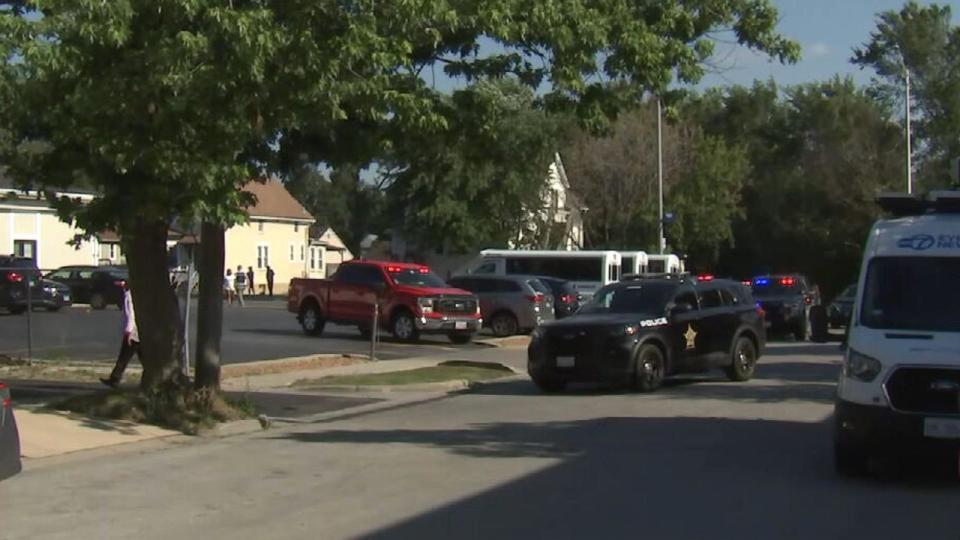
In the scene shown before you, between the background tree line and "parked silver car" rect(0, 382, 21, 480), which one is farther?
the background tree line

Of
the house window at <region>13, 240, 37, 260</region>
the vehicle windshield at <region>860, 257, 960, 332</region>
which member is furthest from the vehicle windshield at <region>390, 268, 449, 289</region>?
the house window at <region>13, 240, 37, 260</region>

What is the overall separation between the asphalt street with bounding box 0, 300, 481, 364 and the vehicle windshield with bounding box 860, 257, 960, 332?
1673 cm

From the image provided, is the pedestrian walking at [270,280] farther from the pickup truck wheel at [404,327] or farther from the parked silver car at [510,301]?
the pickup truck wheel at [404,327]

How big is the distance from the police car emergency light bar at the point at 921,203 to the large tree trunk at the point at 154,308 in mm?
8557

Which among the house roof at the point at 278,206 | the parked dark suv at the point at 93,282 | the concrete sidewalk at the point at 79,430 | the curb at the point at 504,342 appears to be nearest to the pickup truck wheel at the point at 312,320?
the curb at the point at 504,342

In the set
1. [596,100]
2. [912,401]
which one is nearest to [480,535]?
[912,401]

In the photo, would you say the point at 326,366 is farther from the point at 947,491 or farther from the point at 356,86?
the point at 947,491

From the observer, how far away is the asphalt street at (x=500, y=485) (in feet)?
33.1

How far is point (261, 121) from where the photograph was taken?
1480cm

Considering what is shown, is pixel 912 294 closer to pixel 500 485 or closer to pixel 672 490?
pixel 672 490

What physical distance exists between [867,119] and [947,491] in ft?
193

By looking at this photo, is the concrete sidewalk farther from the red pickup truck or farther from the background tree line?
the background tree line

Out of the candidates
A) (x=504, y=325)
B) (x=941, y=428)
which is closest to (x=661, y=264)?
(x=504, y=325)

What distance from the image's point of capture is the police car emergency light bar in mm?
12594
